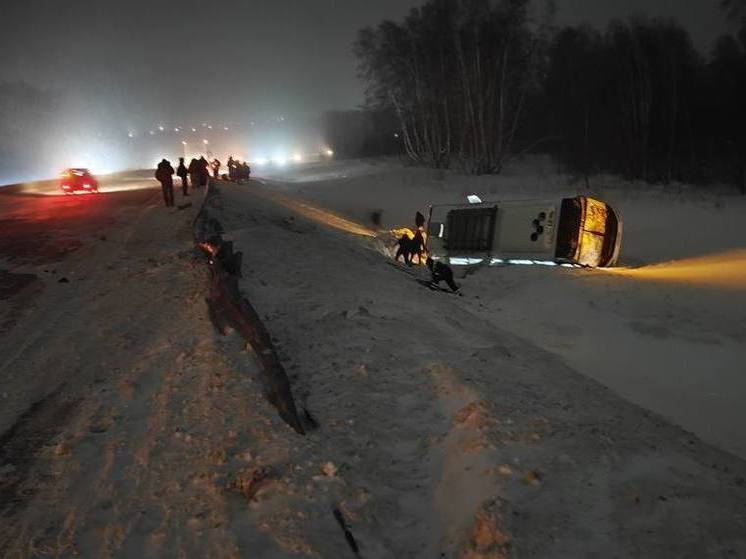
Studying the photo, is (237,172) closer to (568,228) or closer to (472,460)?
(568,228)

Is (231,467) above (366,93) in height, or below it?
below

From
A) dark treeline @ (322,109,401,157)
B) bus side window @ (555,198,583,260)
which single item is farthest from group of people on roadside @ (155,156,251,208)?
dark treeline @ (322,109,401,157)

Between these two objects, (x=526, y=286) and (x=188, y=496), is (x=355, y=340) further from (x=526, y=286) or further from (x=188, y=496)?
(x=526, y=286)

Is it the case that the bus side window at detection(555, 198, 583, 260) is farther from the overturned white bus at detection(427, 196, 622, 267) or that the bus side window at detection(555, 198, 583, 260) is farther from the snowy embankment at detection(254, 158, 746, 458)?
the snowy embankment at detection(254, 158, 746, 458)

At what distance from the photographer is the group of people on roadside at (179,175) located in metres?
18.6

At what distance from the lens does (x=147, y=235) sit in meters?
13.7

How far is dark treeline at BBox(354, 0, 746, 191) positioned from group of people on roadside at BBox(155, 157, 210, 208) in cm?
1905

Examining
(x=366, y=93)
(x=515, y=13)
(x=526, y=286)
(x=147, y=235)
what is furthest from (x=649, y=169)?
(x=147, y=235)

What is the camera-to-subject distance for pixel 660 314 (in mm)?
10531


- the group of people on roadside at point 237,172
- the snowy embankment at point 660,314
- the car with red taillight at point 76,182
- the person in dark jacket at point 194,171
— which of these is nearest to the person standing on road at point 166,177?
the person in dark jacket at point 194,171

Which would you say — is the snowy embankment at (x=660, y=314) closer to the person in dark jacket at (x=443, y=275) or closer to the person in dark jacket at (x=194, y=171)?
the person in dark jacket at (x=443, y=275)

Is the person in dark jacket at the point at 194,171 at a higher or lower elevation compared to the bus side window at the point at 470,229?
higher

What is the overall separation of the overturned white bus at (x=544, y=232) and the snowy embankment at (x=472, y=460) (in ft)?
28.2

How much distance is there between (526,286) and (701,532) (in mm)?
10618
